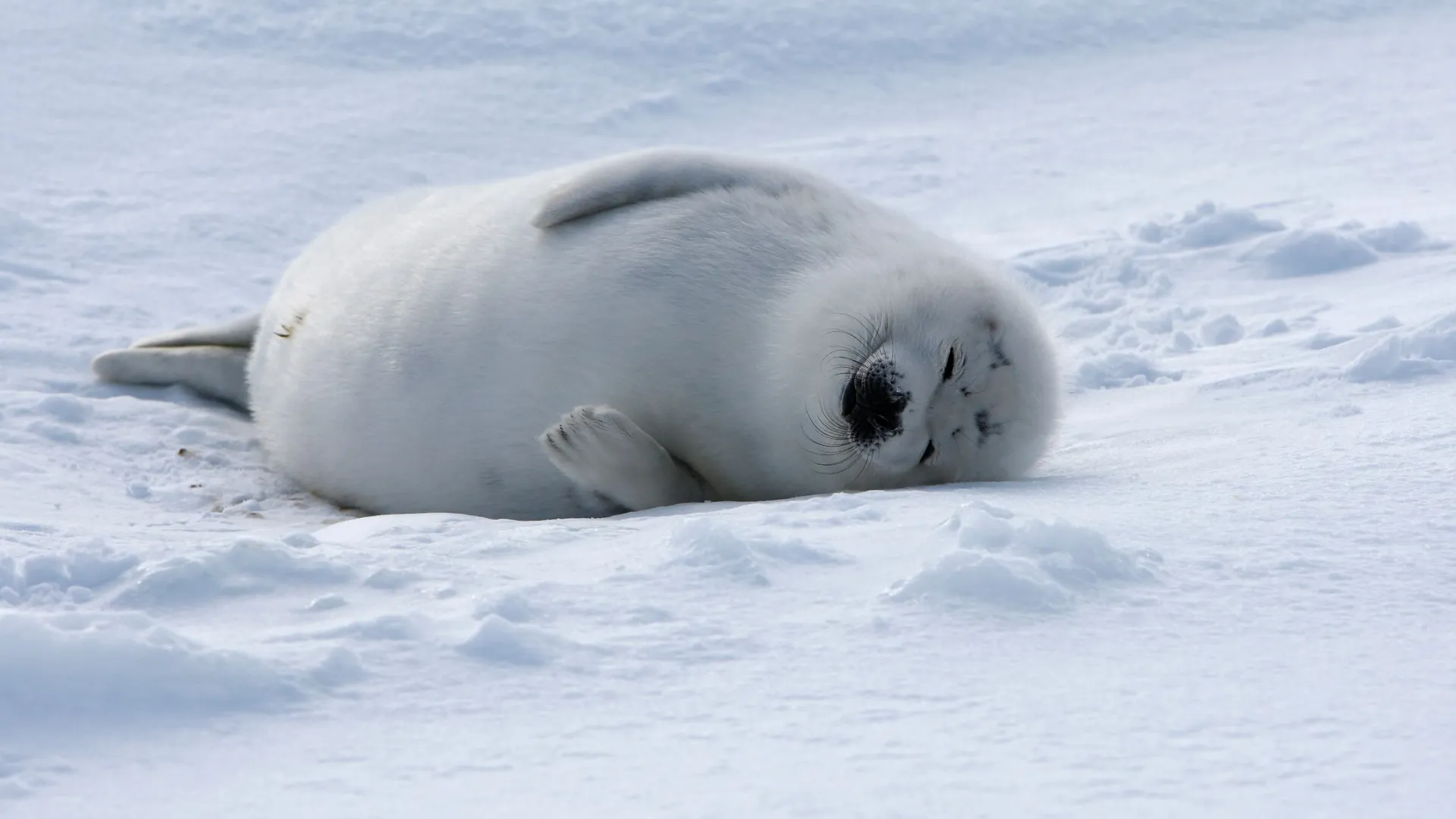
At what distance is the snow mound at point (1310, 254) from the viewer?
20.1 feet

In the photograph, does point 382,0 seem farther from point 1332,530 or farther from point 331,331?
point 1332,530

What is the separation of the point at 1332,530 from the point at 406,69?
794 cm

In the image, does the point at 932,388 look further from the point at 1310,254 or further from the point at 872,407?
the point at 1310,254

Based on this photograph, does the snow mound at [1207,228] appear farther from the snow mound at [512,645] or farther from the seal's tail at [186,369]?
the snow mound at [512,645]

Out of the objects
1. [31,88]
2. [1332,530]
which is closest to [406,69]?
[31,88]

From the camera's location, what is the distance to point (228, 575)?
2.35 metres

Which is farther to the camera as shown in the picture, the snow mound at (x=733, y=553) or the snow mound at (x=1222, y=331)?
the snow mound at (x=1222, y=331)

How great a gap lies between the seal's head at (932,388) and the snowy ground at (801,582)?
7.7 inches

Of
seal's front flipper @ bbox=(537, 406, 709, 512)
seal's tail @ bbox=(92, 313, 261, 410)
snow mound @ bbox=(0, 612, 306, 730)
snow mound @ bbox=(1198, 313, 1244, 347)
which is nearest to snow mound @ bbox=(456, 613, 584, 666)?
snow mound @ bbox=(0, 612, 306, 730)

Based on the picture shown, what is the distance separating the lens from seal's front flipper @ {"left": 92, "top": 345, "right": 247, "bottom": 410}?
479 centimetres

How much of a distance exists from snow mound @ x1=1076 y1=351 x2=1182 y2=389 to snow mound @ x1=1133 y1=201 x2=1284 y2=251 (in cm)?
170

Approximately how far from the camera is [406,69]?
9680 mm

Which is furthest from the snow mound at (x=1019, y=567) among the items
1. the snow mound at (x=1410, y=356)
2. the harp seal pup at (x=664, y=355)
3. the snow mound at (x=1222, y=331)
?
the snow mound at (x=1222, y=331)

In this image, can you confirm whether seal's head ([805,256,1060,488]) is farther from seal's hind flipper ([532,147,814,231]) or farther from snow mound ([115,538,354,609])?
snow mound ([115,538,354,609])
